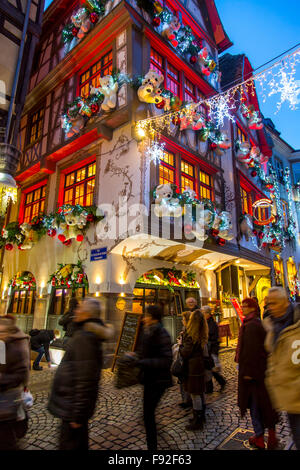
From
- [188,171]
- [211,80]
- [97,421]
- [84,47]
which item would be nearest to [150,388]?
[97,421]

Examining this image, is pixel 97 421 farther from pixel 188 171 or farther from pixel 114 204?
pixel 188 171

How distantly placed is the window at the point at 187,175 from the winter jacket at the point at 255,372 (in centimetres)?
→ 746

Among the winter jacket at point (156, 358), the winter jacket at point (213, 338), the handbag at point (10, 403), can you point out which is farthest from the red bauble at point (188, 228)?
the handbag at point (10, 403)

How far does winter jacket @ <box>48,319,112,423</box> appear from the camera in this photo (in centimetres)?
246

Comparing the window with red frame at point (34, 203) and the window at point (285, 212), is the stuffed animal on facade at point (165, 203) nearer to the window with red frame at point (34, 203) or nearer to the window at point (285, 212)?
the window with red frame at point (34, 203)

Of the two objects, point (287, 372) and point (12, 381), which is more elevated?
point (287, 372)

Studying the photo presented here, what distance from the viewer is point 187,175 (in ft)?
35.5

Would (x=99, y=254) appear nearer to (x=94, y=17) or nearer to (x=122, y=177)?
(x=122, y=177)

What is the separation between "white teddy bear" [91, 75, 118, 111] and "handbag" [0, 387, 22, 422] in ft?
27.3

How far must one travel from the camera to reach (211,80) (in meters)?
13.4

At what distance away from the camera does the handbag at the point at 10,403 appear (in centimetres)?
250

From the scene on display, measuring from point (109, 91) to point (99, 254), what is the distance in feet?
16.7

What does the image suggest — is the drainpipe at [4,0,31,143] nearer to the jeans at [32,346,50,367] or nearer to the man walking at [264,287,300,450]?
the jeans at [32,346,50,367]

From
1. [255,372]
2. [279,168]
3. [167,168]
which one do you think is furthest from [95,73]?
[279,168]
